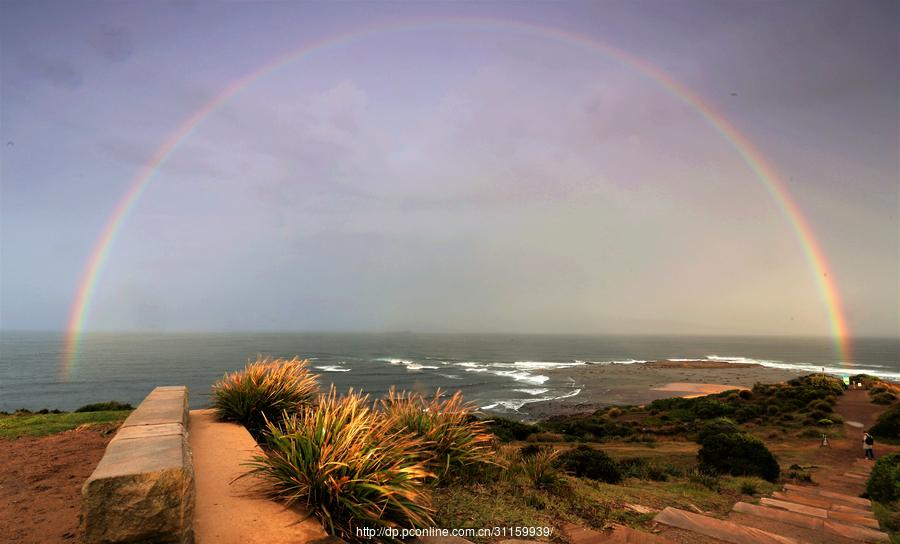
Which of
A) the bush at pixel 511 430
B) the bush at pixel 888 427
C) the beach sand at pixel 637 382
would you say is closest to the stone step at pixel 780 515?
the bush at pixel 511 430

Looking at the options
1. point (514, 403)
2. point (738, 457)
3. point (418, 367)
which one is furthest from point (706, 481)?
point (418, 367)

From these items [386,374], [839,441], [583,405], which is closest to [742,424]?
[839,441]

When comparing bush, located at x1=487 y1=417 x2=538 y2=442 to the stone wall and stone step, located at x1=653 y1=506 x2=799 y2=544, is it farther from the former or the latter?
the stone wall

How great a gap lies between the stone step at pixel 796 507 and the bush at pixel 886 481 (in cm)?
262

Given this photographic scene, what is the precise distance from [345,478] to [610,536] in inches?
126

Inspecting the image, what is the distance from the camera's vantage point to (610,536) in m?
5.31

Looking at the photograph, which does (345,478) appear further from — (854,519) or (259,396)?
(854,519)

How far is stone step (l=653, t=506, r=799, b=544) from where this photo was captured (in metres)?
5.83

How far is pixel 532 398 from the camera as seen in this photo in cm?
5088

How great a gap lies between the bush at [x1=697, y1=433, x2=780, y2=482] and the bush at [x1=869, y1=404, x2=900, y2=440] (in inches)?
609

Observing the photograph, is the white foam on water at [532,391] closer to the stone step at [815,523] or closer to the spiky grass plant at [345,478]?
the stone step at [815,523]

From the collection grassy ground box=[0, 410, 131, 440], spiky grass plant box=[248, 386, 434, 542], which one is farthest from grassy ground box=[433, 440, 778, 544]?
grassy ground box=[0, 410, 131, 440]

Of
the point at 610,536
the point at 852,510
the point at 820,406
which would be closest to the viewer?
the point at 610,536

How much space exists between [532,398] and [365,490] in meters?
48.9
